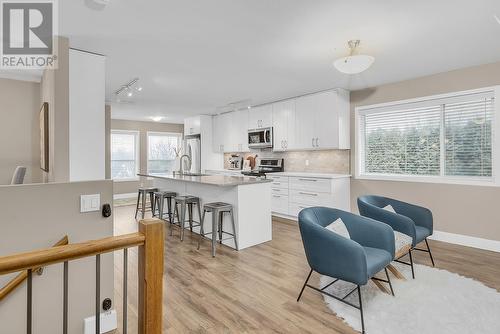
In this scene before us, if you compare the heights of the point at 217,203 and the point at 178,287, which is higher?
the point at 217,203

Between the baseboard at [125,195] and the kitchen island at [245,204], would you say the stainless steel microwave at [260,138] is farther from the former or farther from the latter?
the baseboard at [125,195]

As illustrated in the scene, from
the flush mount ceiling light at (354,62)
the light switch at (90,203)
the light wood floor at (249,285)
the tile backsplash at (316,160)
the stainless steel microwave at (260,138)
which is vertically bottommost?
the light wood floor at (249,285)

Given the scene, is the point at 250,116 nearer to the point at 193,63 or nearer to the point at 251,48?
the point at 193,63

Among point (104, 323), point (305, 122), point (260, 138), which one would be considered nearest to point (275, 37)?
point (305, 122)

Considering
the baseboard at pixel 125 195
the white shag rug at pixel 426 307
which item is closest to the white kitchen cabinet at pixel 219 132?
the baseboard at pixel 125 195

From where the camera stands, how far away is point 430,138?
429 centimetres

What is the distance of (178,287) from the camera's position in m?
2.68

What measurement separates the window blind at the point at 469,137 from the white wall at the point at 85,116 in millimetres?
4847

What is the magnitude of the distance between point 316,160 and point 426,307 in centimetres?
367

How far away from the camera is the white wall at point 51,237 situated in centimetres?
174

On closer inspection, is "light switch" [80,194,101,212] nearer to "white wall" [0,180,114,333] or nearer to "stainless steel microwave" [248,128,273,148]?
"white wall" [0,180,114,333]

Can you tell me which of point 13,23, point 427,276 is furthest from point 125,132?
point 427,276

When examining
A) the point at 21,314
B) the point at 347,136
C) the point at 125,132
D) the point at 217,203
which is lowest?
the point at 21,314

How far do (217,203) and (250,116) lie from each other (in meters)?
3.37
